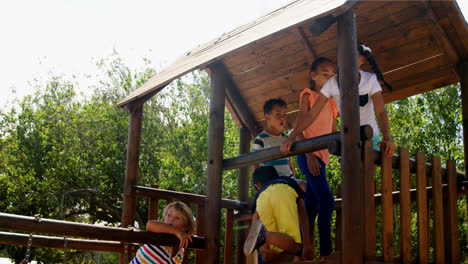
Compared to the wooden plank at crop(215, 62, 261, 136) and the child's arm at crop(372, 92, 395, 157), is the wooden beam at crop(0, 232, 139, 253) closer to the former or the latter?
the wooden plank at crop(215, 62, 261, 136)

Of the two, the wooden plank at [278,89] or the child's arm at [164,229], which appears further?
the wooden plank at [278,89]

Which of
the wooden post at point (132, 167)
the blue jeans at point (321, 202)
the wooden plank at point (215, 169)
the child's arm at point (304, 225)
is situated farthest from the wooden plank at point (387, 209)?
the wooden post at point (132, 167)

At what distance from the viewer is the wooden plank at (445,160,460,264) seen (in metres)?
4.20

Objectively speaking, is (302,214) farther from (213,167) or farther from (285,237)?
(213,167)

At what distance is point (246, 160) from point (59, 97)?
98.8 feet

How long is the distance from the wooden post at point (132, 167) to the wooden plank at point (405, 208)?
300 cm

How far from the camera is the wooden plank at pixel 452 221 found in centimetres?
420

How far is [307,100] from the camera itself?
4.74 metres

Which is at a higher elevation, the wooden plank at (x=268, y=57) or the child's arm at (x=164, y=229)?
the wooden plank at (x=268, y=57)

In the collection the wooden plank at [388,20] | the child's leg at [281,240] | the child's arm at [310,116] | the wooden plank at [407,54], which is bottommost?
the child's leg at [281,240]

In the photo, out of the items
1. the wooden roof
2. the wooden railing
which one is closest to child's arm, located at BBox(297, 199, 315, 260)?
the wooden railing

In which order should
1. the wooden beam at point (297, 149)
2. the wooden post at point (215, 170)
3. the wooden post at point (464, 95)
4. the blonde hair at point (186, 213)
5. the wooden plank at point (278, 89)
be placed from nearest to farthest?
the wooden beam at point (297, 149), the blonde hair at point (186, 213), the wooden post at point (215, 170), the wooden post at point (464, 95), the wooden plank at point (278, 89)

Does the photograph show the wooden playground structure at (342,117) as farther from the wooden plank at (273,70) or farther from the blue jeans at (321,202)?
the blue jeans at (321,202)

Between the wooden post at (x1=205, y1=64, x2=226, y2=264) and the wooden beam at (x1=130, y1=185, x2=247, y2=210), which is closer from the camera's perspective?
the wooden post at (x1=205, y1=64, x2=226, y2=264)
